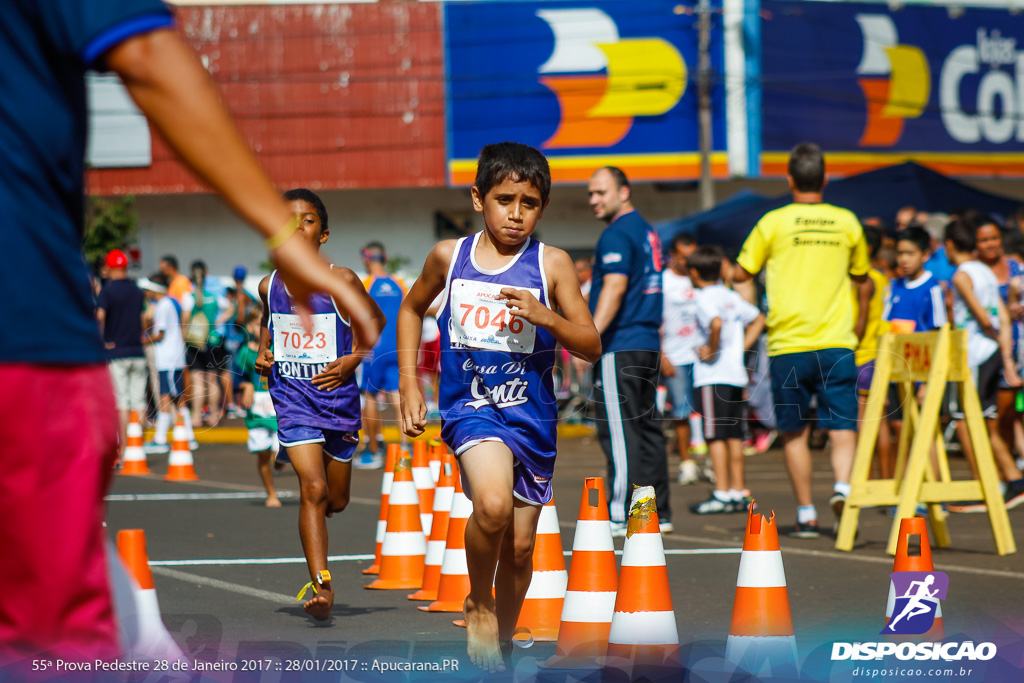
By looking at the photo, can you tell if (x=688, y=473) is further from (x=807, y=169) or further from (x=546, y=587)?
(x=546, y=587)

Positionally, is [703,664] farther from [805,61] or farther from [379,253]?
[805,61]

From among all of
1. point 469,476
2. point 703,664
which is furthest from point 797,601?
point 469,476

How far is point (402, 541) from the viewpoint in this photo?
7008 mm

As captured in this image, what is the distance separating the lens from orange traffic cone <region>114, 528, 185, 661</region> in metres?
2.21

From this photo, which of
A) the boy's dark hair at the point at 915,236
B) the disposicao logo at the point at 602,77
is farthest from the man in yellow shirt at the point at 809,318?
the disposicao logo at the point at 602,77

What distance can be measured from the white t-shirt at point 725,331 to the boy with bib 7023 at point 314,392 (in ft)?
14.8

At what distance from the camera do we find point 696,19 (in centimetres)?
3291

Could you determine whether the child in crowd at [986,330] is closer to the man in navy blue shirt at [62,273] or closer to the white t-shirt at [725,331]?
the white t-shirt at [725,331]

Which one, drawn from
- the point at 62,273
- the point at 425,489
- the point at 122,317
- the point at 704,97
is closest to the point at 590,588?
the point at 425,489

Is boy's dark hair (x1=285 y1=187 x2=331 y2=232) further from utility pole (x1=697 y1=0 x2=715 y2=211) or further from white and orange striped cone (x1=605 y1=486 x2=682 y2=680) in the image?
utility pole (x1=697 y1=0 x2=715 y2=211)

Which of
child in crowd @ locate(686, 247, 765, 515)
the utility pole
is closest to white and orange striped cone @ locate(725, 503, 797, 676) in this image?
child in crowd @ locate(686, 247, 765, 515)

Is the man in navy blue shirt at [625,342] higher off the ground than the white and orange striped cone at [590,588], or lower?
higher

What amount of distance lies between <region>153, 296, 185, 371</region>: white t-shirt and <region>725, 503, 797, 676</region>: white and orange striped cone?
1275 cm

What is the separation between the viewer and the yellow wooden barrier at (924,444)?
777 cm
